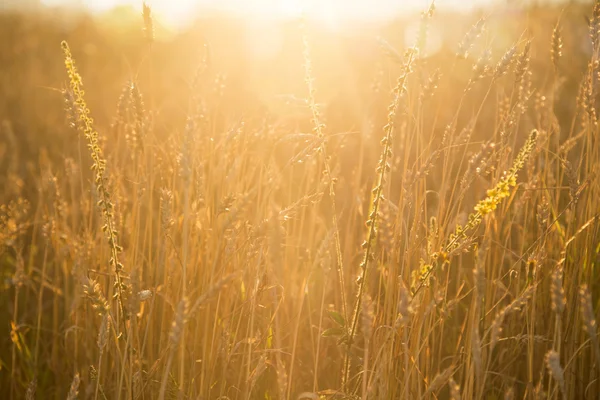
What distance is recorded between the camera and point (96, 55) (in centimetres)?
686

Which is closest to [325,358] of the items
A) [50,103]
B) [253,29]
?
[50,103]

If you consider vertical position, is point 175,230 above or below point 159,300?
above

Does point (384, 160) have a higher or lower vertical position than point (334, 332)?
higher

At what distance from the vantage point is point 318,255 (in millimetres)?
1306

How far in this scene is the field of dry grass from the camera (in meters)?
1.29

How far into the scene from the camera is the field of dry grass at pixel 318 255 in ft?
4.22

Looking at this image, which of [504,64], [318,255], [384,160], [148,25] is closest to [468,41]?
[504,64]

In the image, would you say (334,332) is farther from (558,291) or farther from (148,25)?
(148,25)

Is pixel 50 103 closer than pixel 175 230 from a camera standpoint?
No

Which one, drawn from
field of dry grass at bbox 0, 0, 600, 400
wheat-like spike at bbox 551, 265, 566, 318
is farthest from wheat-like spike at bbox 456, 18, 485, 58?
wheat-like spike at bbox 551, 265, 566, 318

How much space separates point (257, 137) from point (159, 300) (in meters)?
0.60

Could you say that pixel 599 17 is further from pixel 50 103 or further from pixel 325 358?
pixel 50 103

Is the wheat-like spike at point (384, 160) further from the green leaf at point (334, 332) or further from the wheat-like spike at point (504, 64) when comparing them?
the wheat-like spike at point (504, 64)

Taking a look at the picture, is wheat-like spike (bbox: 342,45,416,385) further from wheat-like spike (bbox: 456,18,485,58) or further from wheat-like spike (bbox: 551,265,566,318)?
wheat-like spike (bbox: 551,265,566,318)
